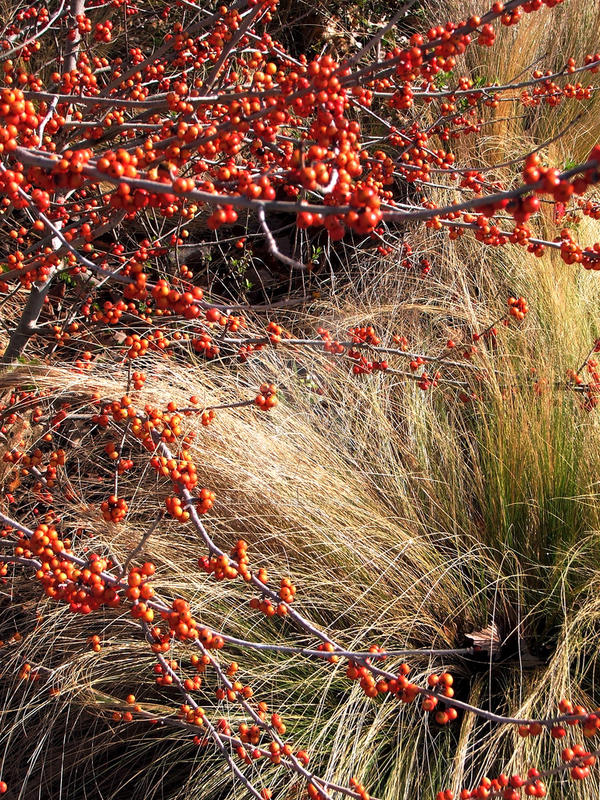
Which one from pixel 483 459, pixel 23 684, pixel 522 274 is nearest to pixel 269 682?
pixel 23 684

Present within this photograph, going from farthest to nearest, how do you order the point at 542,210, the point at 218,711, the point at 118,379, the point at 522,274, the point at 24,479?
the point at 542,210 → the point at 522,274 → the point at 24,479 → the point at 118,379 → the point at 218,711

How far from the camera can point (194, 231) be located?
3.84m

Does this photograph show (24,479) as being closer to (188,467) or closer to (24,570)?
(24,570)

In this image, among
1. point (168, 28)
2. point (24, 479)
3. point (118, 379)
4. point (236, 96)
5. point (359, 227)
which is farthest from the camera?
point (168, 28)

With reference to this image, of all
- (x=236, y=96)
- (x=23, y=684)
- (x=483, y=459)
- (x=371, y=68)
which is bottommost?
(x=23, y=684)

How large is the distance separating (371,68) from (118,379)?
1360mm

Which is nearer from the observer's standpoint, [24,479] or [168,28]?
[24,479]

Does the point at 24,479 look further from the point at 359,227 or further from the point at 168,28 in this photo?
the point at 168,28

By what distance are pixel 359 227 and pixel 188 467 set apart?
2.38ft

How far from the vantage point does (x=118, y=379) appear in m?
2.37

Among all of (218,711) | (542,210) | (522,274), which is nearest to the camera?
(218,711)

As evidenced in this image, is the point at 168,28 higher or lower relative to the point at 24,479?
higher

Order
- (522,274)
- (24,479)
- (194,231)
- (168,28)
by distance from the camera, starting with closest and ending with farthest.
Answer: (24,479)
(522,274)
(194,231)
(168,28)

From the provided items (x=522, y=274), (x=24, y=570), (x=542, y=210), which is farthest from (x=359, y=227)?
(x=542, y=210)
